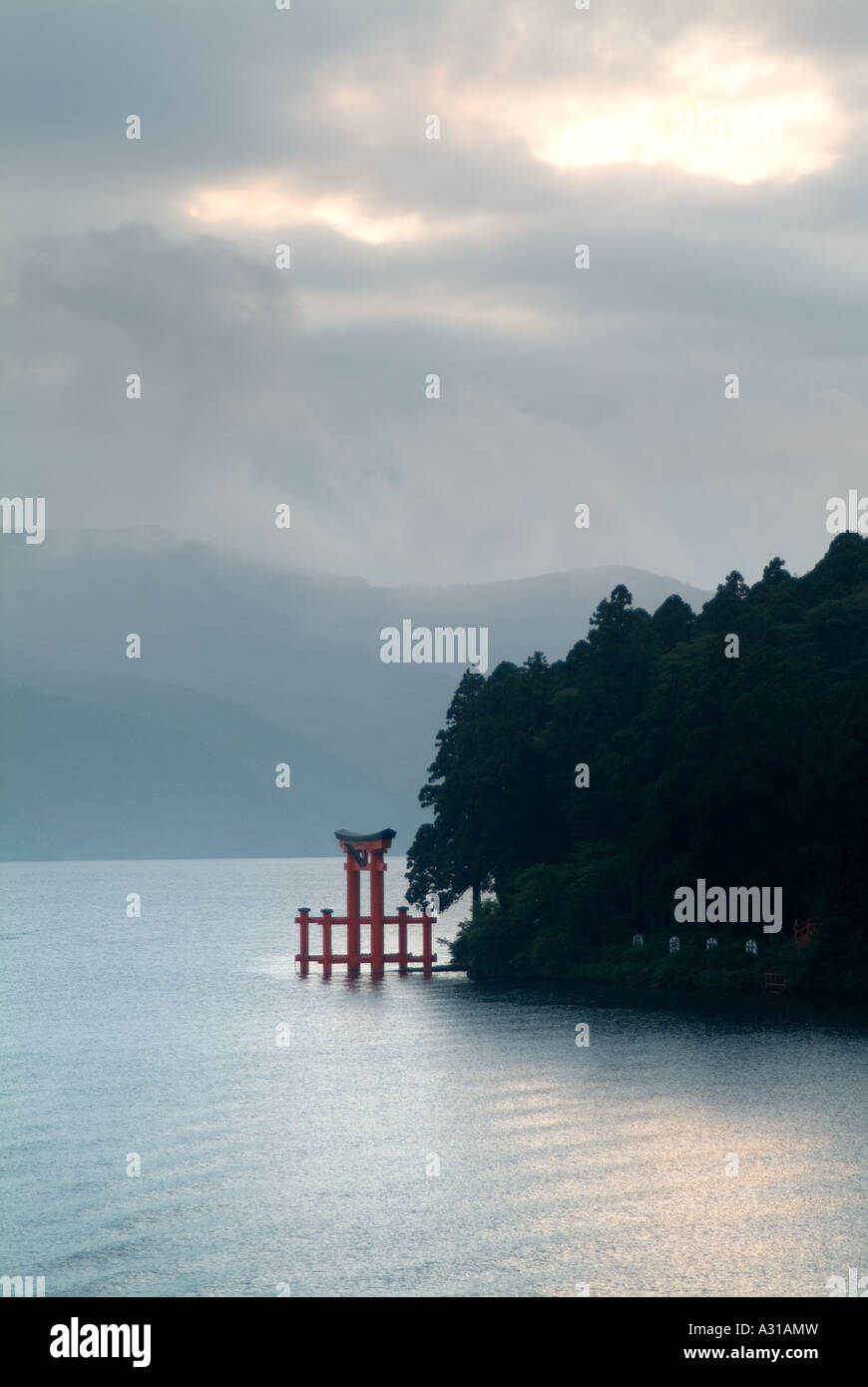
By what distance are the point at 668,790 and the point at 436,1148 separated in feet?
114

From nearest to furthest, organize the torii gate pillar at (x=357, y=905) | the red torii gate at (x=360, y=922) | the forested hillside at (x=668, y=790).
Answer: the forested hillside at (x=668, y=790) → the red torii gate at (x=360, y=922) → the torii gate pillar at (x=357, y=905)

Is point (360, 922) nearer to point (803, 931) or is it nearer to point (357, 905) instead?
point (357, 905)

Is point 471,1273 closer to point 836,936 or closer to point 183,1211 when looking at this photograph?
point 183,1211

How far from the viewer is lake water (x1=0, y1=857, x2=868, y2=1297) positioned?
111 feet

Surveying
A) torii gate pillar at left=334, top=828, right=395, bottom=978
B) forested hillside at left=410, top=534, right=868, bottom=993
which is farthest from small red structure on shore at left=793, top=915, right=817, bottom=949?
torii gate pillar at left=334, top=828, right=395, bottom=978

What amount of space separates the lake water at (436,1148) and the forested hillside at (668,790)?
5.95 m

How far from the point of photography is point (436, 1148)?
148ft

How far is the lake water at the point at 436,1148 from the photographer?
33719 mm

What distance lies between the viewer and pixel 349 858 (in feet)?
300

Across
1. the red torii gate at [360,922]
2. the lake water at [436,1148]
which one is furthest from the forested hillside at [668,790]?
the lake water at [436,1148]

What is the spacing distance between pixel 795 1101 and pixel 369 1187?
14.2 m

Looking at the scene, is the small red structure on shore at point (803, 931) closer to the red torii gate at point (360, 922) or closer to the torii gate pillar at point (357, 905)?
the red torii gate at point (360, 922)
